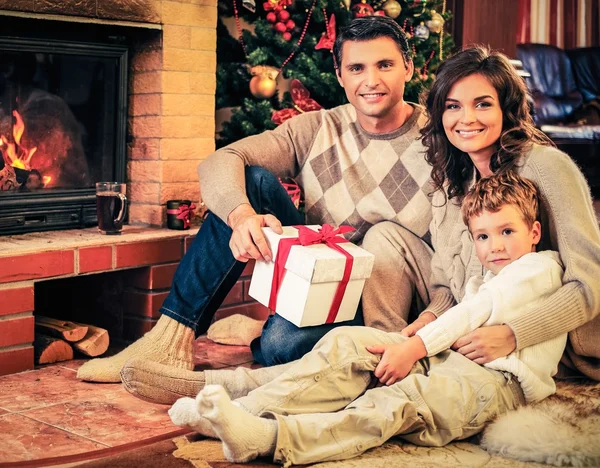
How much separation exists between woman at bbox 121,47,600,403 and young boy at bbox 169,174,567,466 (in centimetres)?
4

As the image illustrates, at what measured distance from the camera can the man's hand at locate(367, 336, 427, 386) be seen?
195cm

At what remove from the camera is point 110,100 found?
298 cm

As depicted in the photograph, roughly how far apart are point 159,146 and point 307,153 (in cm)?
64

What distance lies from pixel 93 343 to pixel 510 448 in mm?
1333

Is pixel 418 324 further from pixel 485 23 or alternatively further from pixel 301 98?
pixel 485 23

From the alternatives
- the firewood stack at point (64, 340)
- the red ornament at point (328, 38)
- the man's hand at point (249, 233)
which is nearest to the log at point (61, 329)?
the firewood stack at point (64, 340)

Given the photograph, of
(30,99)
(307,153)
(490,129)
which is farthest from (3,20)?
(490,129)

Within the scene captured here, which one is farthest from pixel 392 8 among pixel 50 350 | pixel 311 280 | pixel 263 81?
pixel 50 350

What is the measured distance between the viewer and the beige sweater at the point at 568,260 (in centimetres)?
197

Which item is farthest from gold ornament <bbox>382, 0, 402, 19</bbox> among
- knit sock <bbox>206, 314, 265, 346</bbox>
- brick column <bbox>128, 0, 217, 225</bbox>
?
knit sock <bbox>206, 314, 265, 346</bbox>

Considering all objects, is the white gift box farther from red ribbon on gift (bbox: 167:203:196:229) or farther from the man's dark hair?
red ribbon on gift (bbox: 167:203:196:229)

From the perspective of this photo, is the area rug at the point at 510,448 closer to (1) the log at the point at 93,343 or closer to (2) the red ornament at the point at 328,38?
(1) the log at the point at 93,343

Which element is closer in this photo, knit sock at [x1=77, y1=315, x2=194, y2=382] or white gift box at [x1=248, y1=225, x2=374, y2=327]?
white gift box at [x1=248, y1=225, x2=374, y2=327]

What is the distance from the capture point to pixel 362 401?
187cm
